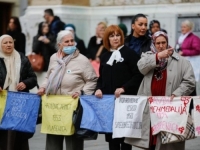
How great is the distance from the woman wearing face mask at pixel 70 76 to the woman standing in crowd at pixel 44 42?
6.57 m

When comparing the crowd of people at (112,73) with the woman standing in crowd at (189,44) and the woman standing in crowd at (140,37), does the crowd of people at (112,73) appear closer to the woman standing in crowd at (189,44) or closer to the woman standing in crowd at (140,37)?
the woman standing in crowd at (140,37)

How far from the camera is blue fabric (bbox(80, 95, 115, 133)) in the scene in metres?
9.67

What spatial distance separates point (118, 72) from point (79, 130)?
84 centimetres

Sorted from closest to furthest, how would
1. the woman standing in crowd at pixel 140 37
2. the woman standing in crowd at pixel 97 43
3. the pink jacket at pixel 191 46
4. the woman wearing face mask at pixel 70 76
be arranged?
1. the woman wearing face mask at pixel 70 76
2. the woman standing in crowd at pixel 140 37
3. the pink jacket at pixel 191 46
4. the woman standing in crowd at pixel 97 43

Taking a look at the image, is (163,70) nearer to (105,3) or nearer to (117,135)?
(117,135)

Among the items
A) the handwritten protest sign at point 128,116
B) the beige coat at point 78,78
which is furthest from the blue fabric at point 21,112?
the handwritten protest sign at point 128,116

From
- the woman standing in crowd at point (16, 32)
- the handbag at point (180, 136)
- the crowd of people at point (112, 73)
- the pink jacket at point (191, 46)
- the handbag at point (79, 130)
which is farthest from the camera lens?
the woman standing in crowd at point (16, 32)

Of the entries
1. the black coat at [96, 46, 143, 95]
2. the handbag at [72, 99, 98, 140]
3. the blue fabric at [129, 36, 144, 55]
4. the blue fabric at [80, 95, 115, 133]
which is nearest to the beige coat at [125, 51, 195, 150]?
the black coat at [96, 46, 143, 95]

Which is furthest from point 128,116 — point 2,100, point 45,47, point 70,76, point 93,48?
point 45,47

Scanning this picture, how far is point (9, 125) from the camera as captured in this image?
1025 cm

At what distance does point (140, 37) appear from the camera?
10.4 m

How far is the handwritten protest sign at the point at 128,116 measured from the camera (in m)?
9.42

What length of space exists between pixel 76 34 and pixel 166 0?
2.23 metres

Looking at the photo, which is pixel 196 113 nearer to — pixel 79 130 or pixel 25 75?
pixel 79 130
